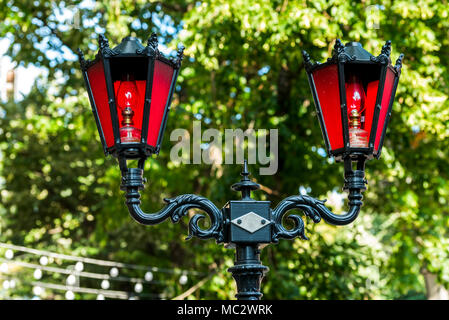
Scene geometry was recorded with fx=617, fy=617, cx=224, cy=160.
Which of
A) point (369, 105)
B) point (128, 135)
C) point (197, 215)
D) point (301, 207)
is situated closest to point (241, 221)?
point (197, 215)

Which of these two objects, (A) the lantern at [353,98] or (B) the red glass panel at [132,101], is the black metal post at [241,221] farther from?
(A) the lantern at [353,98]

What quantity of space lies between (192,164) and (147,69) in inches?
249

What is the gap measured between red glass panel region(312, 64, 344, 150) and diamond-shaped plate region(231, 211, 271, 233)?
0.55m

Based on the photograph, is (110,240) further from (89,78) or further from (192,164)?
(89,78)

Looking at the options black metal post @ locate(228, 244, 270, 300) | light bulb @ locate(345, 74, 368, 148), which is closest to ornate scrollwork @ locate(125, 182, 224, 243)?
black metal post @ locate(228, 244, 270, 300)

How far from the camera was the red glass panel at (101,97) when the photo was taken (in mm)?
2791

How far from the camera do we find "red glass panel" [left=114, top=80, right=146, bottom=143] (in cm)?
276

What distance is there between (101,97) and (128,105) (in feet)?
0.49

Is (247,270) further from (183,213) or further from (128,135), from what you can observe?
(128,135)

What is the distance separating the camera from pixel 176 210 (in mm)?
2744

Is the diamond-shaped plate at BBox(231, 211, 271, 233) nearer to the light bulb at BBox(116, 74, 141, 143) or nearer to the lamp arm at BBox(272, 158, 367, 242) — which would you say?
the lamp arm at BBox(272, 158, 367, 242)

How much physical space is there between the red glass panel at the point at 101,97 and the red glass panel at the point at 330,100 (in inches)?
39.8

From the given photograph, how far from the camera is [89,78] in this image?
2914mm

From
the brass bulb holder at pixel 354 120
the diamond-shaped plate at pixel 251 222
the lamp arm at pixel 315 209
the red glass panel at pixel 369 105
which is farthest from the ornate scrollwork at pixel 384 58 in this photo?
the diamond-shaped plate at pixel 251 222
